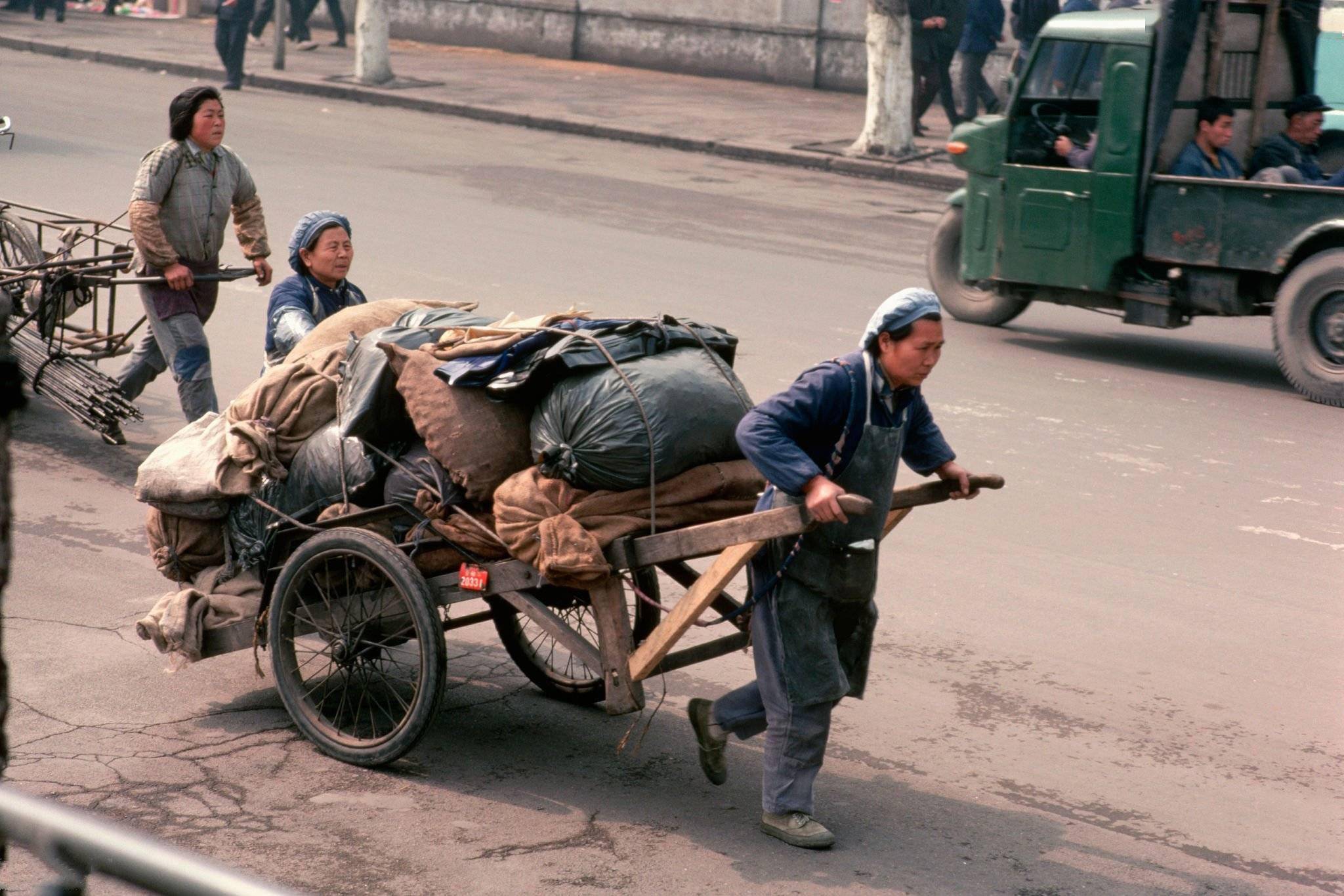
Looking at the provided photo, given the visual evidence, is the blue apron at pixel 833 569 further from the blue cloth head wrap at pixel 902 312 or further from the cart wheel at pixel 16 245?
the cart wheel at pixel 16 245

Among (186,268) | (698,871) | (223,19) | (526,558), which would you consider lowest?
(698,871)

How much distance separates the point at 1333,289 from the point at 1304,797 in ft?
17.4

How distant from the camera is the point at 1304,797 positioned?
188 inches

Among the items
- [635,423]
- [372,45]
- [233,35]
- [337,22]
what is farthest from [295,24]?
[635,423]

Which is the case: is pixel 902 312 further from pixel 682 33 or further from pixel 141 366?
pixel 682 33

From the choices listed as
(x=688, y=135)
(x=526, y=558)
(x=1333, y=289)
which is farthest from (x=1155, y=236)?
(x=688, y=135)

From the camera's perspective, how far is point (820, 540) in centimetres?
429

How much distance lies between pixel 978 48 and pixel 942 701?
14.8 meters

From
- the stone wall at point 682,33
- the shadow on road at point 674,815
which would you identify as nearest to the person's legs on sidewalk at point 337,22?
the stone wall at point 682,33

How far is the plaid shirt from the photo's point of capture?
23.1 feet

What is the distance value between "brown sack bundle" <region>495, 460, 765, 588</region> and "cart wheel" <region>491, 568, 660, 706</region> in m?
0.70

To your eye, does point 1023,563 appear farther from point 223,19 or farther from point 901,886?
point 223,19

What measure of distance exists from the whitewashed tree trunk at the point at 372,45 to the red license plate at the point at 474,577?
18528 mm

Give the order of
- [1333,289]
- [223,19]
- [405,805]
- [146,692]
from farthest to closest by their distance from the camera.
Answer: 1. [223,19]
2. [1333,289]
3. [146,692]
4. [405,805]
